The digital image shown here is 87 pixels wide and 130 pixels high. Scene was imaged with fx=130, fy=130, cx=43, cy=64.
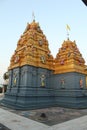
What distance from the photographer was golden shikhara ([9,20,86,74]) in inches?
769

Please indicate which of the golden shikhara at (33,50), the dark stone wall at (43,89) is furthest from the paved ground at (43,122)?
the golden shikhara at (33,50)

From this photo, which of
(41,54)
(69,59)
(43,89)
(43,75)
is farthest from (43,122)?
(69,59)

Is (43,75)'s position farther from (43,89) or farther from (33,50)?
(33,50)

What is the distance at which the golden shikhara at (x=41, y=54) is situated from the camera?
64.1ft

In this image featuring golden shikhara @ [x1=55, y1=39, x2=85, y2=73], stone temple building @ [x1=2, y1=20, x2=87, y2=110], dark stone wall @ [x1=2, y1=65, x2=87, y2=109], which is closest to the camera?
dark stone wall @ [x1=2, y1=65, x2=87, y2=109]

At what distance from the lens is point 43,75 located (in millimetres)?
19953

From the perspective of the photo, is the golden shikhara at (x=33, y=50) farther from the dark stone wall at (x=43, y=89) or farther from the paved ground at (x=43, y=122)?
the paved ground at (x=43, y=122)

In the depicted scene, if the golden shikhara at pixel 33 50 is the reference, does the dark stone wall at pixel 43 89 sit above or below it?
below

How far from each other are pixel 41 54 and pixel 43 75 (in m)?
3.31

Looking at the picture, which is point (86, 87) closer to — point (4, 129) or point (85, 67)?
point (85, 67)

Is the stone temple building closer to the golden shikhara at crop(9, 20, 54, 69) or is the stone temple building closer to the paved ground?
the golden shikhara at crop(9, 20, 54, 69)

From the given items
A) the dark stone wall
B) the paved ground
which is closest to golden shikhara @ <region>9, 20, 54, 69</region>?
the dark stone wall

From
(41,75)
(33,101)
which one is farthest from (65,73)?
(33,101)

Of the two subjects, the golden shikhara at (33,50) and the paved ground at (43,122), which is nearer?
the paved ground at (43,122)
